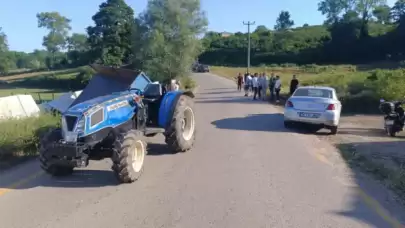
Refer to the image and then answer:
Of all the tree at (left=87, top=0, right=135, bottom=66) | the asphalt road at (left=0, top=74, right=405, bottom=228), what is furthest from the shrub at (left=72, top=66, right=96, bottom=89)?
the asphalt road at (left=0, top=74, right=405, bottom=228)

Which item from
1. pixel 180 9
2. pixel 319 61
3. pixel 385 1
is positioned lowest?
pixel 319 61

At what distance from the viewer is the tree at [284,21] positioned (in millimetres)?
172250

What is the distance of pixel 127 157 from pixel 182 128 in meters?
3.19

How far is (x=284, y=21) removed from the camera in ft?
566

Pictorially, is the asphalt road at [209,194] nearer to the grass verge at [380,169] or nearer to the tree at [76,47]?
the grass verge at [380,169]

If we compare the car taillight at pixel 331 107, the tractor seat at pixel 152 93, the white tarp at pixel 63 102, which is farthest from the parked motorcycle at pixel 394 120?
the white tarp at pixel 63 102

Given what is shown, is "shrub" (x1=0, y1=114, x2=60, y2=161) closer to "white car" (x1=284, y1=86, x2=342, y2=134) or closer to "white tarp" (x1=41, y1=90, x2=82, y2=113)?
"white car" (x1=284, y1=86, x2=342, y2=134)

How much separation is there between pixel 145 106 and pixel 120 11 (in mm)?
85798

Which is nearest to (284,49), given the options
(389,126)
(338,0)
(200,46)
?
(338,0)

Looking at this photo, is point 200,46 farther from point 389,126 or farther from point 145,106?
point 145,106

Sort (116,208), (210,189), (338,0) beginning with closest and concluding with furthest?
(116,208)
(210,189)
(338,0)

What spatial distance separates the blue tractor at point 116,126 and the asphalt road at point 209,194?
0.37 metres

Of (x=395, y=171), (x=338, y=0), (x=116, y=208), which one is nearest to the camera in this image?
(x=116, y=208)

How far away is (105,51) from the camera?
7775 centimetres
